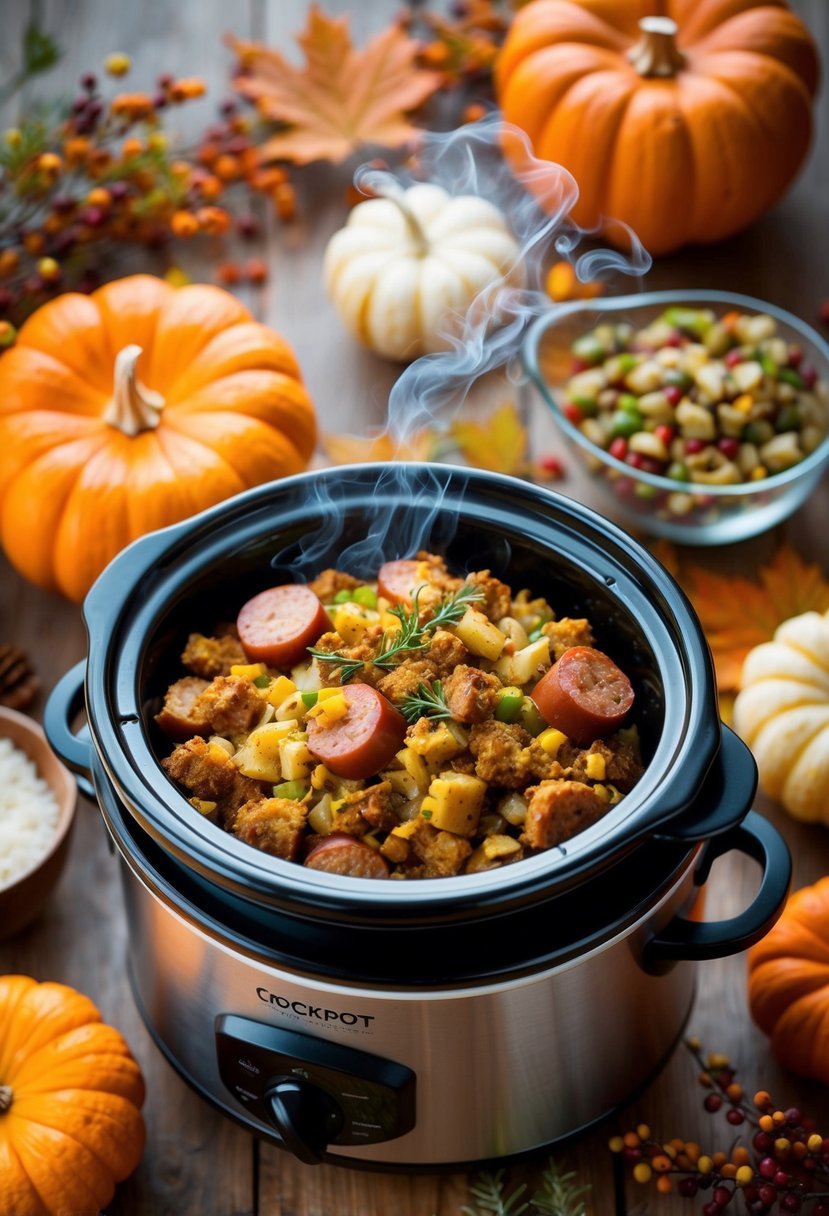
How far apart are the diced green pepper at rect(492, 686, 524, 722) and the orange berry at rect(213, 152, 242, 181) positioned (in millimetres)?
1683

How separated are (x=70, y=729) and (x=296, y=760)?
1.15 feet

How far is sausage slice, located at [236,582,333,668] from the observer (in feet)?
5.32

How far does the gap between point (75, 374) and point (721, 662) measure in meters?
1.20

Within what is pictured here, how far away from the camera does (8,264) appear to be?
2.51 metres

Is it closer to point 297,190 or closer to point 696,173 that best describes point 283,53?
point 297,190

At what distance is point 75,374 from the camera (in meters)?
2.25

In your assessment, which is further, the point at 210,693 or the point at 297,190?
the point at 297,190

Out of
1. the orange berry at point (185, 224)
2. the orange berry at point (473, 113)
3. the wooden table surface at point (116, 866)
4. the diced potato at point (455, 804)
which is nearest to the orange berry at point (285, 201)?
the wooden table surface at point (116, 866)

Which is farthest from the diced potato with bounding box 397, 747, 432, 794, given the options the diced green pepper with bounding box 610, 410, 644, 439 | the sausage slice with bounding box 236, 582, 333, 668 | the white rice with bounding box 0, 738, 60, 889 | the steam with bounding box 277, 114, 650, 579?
the diced green pepper with bounding box 610, 410, 644, 439

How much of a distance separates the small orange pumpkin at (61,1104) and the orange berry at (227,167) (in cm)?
178

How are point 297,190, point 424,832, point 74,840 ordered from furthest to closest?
point 297,190, point 74,840, point 424,832

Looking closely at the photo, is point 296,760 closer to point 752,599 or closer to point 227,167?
point 752,599

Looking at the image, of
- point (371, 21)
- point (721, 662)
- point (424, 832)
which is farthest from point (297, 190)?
point (424, 832)

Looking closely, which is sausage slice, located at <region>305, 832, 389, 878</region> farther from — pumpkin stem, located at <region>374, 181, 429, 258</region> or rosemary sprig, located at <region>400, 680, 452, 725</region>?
pumpkin stem, located at <region>374, 181, 429, 258</region>
